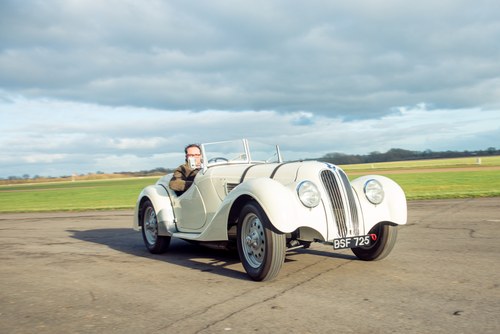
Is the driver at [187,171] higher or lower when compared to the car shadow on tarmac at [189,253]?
higher

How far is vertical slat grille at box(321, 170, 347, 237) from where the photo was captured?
18.0ft

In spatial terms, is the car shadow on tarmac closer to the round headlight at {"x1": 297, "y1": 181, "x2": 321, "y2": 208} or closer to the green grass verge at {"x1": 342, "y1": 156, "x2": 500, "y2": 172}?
the round headlight at {"x1": 297, "y1": 181, "x2": 321, "y2": 208}

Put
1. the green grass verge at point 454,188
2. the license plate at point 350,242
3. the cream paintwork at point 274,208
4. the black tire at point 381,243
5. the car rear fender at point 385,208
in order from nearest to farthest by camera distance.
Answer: the cream paintwork at point 274,208
the license plate at point 350,242
the car rear fender at point 385,208
the black tire at point 381,243
the green grass verge at point 454,188

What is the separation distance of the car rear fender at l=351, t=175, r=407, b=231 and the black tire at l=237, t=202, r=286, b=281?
1.22 meters

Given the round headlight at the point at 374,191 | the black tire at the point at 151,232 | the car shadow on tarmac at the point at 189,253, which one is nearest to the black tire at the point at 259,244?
the car shadow on tarmac at the point at 189,253

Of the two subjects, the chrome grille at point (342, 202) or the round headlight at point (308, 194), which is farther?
the chrome grille at point (342, 202)

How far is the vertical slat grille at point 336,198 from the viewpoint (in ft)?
18.0

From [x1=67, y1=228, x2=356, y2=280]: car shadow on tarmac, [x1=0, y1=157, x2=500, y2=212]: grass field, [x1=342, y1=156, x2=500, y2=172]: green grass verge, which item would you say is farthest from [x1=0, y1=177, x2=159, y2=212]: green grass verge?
[x1=342, y1=156, x2=500, y2=172]: green grass verge

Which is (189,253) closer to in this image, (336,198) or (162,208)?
(162,208)

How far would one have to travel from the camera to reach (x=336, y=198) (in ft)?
18.2

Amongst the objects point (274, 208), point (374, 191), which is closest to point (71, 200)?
point (374, 191)

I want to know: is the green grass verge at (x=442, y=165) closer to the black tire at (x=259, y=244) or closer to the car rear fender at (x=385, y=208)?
the car rear fender at (x=385, y=208)

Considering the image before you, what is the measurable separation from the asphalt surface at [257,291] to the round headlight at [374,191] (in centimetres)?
83

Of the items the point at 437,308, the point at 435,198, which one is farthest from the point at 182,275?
the point at 435,198
